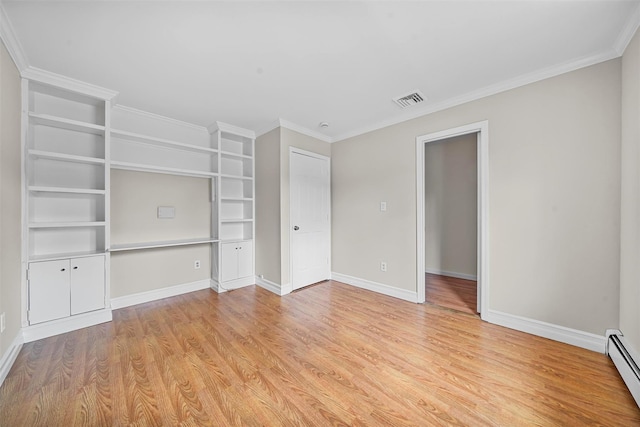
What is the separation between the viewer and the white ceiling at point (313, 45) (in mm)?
1540

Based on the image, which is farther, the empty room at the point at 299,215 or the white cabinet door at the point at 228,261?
the white cabinet door at the point at 228,261

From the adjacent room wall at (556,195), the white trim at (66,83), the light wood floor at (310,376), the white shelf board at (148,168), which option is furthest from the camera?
the white shelf board at (148,168)

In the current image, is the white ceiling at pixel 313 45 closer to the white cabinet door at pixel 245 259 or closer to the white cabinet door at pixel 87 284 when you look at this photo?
the white cabinet door at pixel 87 284

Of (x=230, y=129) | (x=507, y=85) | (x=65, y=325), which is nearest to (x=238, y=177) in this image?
(x=230, y=129)

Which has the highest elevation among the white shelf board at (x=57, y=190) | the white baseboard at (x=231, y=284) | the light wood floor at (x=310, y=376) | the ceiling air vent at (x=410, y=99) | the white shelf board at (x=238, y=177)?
the ceiling air vent at (x=410, y=99)

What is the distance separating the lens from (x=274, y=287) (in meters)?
3.47

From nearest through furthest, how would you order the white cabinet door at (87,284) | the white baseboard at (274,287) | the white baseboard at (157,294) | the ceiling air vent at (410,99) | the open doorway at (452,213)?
the white cabinet door at (87,284) → the ceiling air vent at (410,99) → the white baseboard at (157,294) → the white baseboard at (274,287) → the open doorway at (452,213)

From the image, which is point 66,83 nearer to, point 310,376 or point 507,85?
point 310,376

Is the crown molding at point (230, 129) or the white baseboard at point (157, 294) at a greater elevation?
the crown molding at point (230, 129)

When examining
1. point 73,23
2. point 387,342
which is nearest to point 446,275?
point 387,342

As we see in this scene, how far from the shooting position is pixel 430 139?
9.62 ft

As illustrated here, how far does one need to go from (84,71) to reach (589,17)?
403 centimetres

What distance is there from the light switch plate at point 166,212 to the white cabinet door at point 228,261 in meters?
0.80

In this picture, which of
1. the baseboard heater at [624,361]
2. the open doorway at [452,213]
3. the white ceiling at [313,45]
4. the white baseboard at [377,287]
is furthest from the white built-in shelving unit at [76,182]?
the baseboard heater at [624,361]
